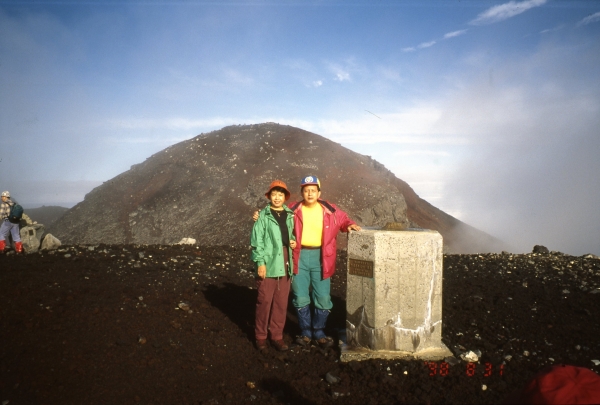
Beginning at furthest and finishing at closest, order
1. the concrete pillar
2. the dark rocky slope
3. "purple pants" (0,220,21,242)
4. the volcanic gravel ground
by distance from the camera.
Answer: the dark rocky slope
"purple pants" (0,220,21,242)
the concrete pillar
the volcanic gravel ground

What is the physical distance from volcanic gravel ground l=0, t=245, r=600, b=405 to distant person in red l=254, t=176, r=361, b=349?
28.2 inches

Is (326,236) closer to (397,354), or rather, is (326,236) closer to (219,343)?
(397,354)

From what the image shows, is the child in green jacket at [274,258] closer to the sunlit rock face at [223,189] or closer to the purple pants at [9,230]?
the purple pants at [9,230]

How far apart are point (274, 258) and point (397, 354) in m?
1.88

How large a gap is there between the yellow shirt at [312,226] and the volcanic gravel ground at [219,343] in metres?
1.45

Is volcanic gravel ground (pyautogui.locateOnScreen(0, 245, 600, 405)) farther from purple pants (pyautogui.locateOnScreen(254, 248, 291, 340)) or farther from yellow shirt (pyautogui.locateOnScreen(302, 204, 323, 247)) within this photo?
yellow shirt (pyautogui.locateOnScreen(302, 204, 323, 247))

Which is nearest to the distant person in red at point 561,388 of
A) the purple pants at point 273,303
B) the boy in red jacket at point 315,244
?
the boy in red jacket at point 315,244

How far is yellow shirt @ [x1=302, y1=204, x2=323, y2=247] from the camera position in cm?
513

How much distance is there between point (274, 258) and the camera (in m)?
5.04

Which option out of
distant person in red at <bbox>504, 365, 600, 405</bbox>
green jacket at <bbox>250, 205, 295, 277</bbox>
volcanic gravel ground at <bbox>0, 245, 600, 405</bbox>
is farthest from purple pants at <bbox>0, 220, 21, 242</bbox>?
distant person in red at <bbox>504, 365, 600, 405</bbox>

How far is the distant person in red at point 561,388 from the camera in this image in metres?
1.67

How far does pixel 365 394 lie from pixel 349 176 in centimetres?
2152

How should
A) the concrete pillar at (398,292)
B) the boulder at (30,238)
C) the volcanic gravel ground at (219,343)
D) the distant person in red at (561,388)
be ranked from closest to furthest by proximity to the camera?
the distant person in red at (561,388), the volcanic gravel ground at (219,343), the concrete pillar at (398,292), the boulder at (30,238)

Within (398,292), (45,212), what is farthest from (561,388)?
(45,212)
